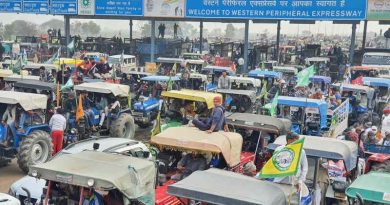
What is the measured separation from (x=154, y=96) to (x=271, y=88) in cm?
629

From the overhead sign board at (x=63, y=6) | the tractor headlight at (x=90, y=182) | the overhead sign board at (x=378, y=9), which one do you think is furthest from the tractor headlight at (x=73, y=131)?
the overhead sign board at (x=63, y=6)

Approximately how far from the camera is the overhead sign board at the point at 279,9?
26.0 metres

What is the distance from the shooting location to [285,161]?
22.8 ft

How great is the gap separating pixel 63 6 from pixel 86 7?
1.62 m

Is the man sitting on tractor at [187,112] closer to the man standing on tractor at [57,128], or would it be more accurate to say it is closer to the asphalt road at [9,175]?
the man standing on tractor at [57,128]

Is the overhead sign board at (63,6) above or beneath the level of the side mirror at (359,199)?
above


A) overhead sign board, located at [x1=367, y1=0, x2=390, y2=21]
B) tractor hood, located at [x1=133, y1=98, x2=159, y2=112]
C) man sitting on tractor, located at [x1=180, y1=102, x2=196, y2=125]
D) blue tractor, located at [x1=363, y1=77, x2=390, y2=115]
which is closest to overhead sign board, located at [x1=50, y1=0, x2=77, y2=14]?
tractor hood, located at [x1=133, y1=98, x2=159, y2=112]

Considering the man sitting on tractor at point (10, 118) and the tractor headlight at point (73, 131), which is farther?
the tractor headlight at point (73, 131)

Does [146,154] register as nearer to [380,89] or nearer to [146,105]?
[146,105]

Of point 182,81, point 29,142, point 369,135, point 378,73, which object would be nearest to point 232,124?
point 369,135

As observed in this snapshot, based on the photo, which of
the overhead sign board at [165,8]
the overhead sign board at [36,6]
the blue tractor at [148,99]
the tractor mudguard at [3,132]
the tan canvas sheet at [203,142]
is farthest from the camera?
the overhead sign board at [36,6]

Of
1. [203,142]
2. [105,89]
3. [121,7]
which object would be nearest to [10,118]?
[105,89]

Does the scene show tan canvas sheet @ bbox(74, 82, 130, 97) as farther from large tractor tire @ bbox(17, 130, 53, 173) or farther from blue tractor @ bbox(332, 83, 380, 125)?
blue tractor @ bbox(332, 83, 380, 125)

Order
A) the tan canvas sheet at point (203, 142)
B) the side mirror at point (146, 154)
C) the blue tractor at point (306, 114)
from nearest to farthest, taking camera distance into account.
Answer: the tan canvas sheet at point (203, 142) → the side mirror at point (146, 154) → the blue tractor at point (306, 114)
